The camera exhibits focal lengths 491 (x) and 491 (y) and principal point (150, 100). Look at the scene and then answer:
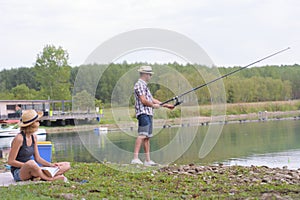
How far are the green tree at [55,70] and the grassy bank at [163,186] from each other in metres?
42.1

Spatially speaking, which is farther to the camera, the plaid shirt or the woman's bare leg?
the plaid shirt

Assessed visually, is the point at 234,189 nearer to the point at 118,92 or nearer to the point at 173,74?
the point at 173,74

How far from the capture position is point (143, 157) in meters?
9.15

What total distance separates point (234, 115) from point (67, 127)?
16.9 m

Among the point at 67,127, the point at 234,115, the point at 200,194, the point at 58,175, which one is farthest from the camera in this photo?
the point at 234,115

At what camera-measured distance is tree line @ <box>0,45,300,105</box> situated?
9.42 metres

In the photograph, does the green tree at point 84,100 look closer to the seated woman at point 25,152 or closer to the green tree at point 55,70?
the seated woman at point 25,152

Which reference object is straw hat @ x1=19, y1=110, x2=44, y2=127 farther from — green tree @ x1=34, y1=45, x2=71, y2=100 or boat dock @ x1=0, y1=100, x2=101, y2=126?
green tree @ x1=34, y1=45, x2=71, y2=100

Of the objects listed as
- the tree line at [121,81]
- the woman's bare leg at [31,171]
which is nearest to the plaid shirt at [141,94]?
the tree line at [121,81]

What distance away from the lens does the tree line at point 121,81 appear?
9422mm

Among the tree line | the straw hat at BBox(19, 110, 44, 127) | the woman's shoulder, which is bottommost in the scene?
the woman's shoulder

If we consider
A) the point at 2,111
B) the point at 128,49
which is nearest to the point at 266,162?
the point at 128,49

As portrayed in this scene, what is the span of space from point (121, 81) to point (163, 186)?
3.96m

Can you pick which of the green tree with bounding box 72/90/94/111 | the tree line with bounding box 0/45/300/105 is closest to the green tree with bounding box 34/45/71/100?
the tree line with bounding box 0/45/300/105
